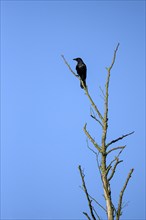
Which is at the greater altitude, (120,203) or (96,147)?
(96,147)

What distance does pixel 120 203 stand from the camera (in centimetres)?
290

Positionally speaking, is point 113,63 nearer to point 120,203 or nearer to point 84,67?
point 120,203

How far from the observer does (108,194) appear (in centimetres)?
307

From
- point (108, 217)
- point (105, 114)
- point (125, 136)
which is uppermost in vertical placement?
point (105, 114)

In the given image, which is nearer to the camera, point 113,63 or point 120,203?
point 120,203

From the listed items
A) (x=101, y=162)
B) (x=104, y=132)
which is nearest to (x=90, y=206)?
(x=101, y=162)

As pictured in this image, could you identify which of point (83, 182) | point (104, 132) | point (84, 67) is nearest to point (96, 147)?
point (104, 132)

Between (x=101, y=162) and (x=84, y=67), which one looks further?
(x=84, y=67)

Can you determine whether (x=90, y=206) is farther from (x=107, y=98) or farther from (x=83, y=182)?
(x=107, y=98)

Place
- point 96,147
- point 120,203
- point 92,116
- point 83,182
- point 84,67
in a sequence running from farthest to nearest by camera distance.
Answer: point 84,67, point 92,116, point 96,147, point 83,182, point 120,203

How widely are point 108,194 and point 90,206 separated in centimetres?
21

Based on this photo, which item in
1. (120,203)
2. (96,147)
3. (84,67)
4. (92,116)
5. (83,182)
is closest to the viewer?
(120,203)

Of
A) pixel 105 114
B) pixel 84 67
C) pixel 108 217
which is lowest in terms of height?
pixel 108 217

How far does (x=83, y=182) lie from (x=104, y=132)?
0.63 m
